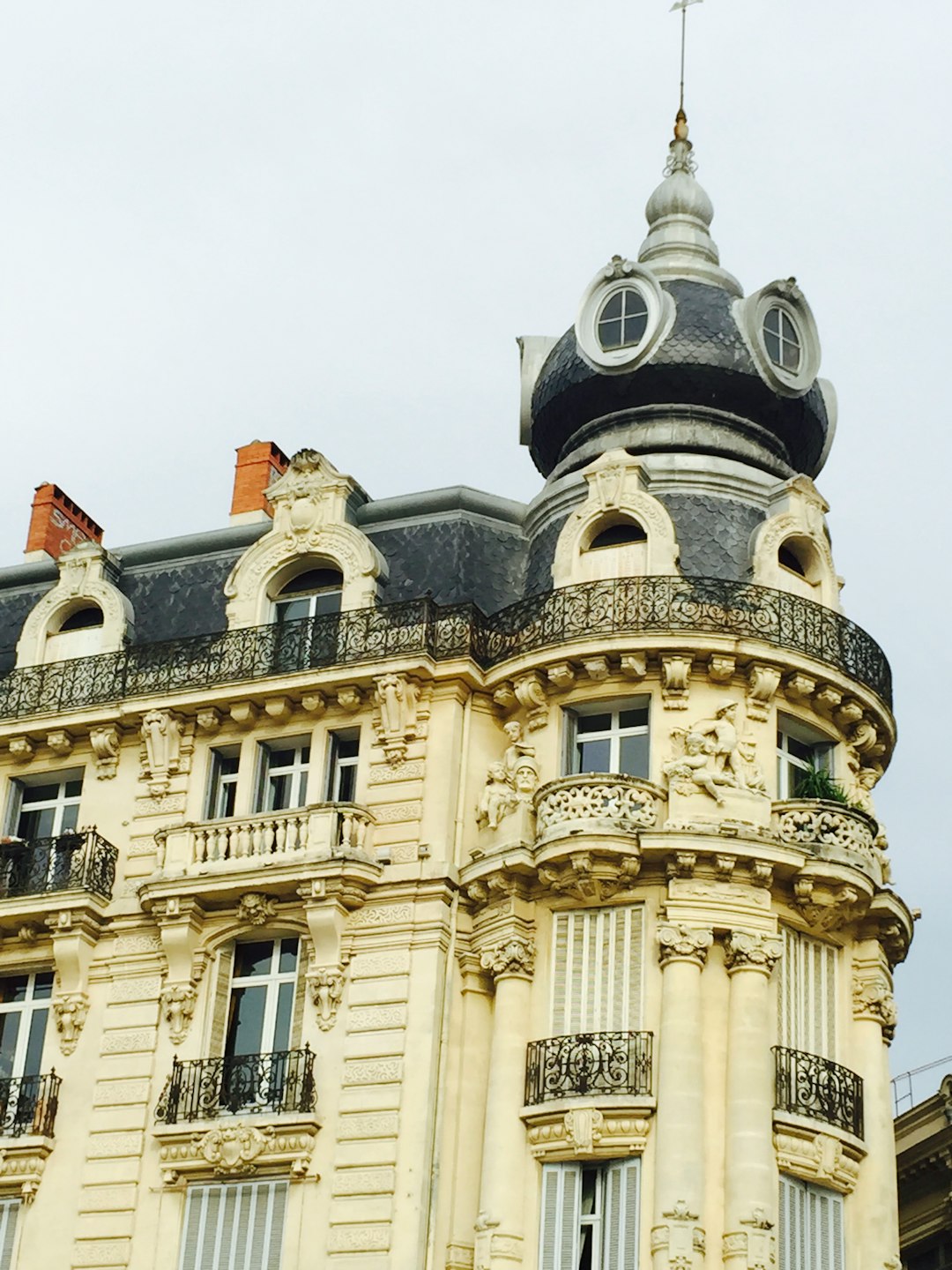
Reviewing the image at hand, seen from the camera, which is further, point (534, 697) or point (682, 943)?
point (534, 697)

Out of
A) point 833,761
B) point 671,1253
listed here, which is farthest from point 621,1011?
point 833,761

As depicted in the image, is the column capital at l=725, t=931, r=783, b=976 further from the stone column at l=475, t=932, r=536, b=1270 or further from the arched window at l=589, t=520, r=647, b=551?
the arched window at l=589, t=520, r=647, b=551

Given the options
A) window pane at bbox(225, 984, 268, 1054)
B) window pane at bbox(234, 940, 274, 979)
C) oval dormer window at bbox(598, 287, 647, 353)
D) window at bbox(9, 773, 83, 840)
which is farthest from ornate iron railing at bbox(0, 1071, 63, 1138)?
oval dormer window at bbox(598, 287, 647, 353)

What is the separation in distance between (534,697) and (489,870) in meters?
2.76

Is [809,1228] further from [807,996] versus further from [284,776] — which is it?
[284,776]

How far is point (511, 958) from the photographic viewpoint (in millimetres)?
28672

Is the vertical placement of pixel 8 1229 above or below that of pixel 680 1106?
below

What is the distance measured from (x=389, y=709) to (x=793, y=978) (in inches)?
268

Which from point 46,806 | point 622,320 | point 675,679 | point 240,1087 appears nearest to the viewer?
point 240,1087

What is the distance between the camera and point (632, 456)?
106 feet

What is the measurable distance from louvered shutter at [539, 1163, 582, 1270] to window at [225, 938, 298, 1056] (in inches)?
168

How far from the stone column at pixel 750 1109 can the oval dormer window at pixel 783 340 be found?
1020cm

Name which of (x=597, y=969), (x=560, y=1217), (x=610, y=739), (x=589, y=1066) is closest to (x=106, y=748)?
(x=610, y=739)

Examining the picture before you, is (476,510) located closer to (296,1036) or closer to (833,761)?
(833,761)
